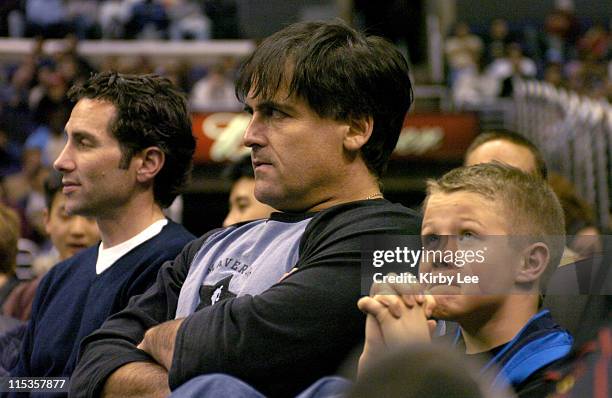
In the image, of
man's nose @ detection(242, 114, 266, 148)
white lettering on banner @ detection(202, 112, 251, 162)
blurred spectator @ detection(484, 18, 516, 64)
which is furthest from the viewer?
blurred spectator @ detection(484, 18, 516, 64)

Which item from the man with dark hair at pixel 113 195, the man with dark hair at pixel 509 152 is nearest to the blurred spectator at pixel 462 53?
the man with dark hair at pixel 509 152

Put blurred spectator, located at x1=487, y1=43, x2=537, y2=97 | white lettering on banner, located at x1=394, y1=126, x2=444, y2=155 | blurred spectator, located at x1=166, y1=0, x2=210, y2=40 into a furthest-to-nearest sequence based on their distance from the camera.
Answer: blurred spectator, located at x1=166, y1=0, x2=210, y2=40 < blurred spectator, located at x1=487, y1=43, x2=537, y2=97 < white lettering on banner, located at x1=394, y1=126, x2=444, y2=155

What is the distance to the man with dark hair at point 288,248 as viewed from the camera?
81.3 inches

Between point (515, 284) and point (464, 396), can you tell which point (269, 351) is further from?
point (464, 396)

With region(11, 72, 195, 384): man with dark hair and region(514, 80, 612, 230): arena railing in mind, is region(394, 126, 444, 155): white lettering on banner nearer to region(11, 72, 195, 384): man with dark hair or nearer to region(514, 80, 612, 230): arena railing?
region(514, 80, 612, 230): arena railing

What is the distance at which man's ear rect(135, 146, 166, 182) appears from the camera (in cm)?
321

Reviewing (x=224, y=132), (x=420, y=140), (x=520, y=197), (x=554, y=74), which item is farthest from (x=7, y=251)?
(x=554, y=74)

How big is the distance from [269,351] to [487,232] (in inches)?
18.9

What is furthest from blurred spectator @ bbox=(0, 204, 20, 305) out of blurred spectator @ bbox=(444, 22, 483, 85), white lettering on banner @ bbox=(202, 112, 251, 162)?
blurred spectator @ bbox=(444, 22, 483, 85)

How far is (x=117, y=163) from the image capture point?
3152 millimetres

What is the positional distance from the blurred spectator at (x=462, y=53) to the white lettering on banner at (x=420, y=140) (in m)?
2.63

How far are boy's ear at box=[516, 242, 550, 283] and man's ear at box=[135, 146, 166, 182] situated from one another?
5.18 ft

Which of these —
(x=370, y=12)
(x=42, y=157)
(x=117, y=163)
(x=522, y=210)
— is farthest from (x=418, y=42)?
(x=522, y=210)

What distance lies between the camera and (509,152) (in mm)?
3471
